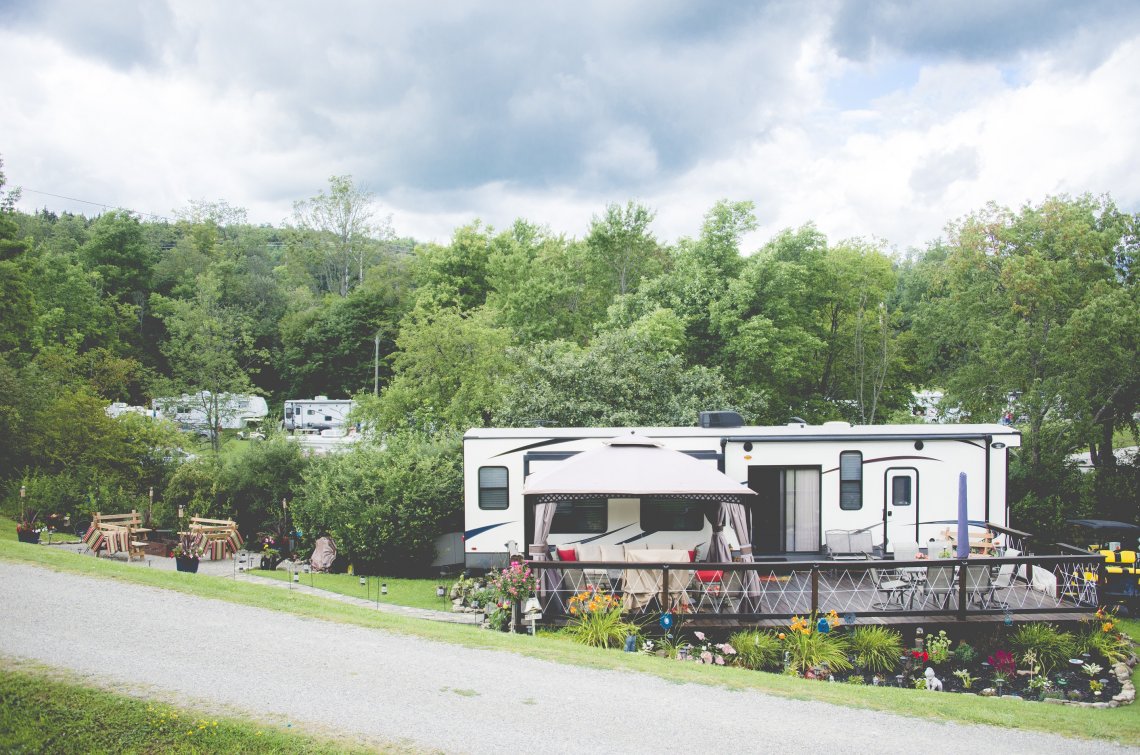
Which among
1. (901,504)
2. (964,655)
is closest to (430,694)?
(964,655)

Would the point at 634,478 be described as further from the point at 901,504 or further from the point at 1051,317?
the point at 1051,317

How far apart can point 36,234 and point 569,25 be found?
58388 millimetres

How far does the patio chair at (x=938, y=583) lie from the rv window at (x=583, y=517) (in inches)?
214

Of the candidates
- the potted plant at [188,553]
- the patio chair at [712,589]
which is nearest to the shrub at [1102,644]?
the patio chair at [712,589]

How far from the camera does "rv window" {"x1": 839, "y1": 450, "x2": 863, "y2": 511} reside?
13.8 meters

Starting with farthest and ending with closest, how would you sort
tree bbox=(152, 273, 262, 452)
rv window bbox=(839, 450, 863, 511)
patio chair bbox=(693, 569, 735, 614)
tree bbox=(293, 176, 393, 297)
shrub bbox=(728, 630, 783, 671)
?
1. tree bbox=(293, 176, 393, 297)
2. tree bbox=(152, 273, 262, 452)
3. rv window bbox=(839, 450, 863, 511)
4. patio chair bbox=(693, 569, 735, 614)
5. shrub bbox=(728, 630, 783, 671)

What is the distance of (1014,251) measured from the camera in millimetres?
20094

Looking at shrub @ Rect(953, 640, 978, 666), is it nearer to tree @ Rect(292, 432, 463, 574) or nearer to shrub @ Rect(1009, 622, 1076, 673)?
shrub @ Rect(1009, 622, 1076, 673)

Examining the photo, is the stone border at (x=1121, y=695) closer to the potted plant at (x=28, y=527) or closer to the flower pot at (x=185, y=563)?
the flower pot at (x=185, y=563)

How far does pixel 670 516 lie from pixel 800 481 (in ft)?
8.65

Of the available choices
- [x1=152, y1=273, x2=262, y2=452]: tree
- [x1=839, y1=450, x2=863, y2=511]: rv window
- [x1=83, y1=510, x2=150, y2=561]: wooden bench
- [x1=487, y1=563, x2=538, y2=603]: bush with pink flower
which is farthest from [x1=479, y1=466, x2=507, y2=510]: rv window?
[x1=152, y1=273, x2=262, y2=452]: tree

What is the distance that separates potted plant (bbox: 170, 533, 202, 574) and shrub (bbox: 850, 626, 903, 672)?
12293 mm

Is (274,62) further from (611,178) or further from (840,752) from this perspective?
(840,752)

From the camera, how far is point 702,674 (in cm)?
816
